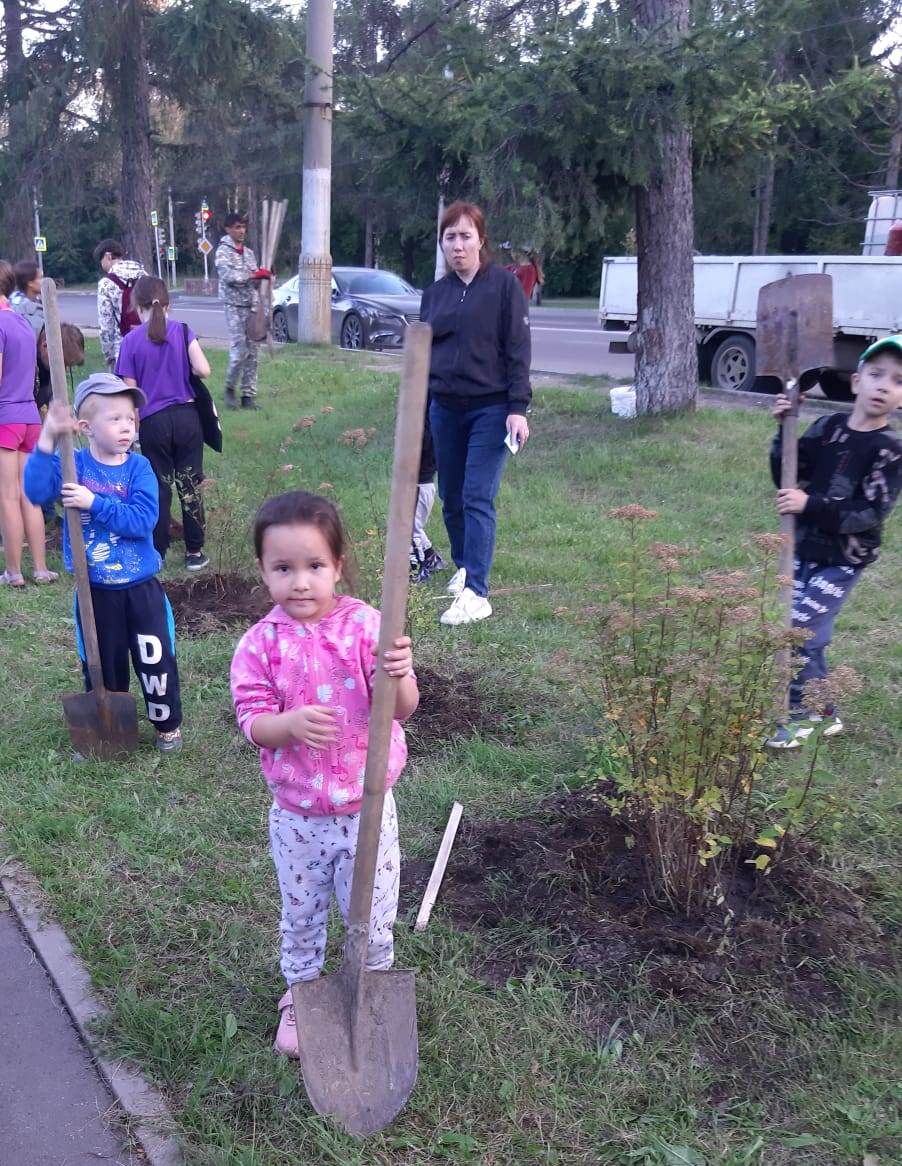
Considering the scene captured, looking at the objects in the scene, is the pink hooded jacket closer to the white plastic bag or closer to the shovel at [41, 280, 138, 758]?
the shovel at [41, 280, 138, 758]

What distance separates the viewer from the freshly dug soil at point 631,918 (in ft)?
9.34

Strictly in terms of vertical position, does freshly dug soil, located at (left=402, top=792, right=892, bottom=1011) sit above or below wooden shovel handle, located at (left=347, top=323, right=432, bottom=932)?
below

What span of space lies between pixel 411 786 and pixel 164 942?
1.11 meters

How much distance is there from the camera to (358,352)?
17.0 metres

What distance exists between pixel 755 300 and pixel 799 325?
38.8 ft

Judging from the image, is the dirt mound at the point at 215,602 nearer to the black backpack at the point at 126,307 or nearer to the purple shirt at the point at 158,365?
the purple shirt at the point at 158,365

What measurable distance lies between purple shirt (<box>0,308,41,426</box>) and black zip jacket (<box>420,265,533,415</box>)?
2492 mm

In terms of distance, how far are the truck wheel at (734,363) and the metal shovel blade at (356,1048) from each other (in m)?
12.8

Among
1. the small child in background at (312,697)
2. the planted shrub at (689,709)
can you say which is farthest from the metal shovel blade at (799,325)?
the small child in background at (312,697)

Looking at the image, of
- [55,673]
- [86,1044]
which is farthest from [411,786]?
[55,673]

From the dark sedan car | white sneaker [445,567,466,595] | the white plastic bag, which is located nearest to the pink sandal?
white sneaker [445,567,466,595]

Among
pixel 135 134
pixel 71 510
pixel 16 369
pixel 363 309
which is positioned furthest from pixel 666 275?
pixel 135 134

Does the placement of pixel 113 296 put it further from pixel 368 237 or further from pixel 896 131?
pixel 368 237

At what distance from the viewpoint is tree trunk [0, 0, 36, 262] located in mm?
17312
